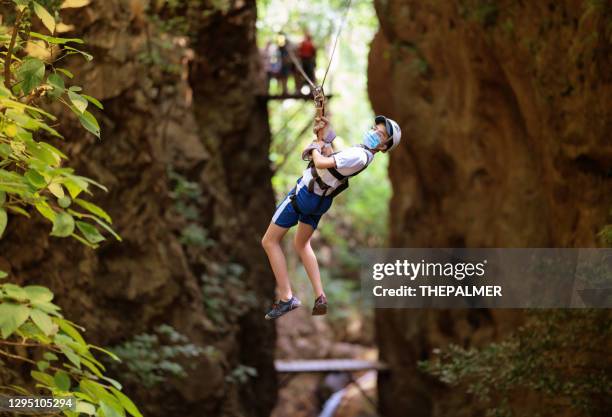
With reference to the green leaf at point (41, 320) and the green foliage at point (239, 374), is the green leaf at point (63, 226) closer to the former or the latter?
the green leaf at point (41, 320)

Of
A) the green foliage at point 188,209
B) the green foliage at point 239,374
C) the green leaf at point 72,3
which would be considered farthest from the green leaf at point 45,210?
the green foliage at point 239,374

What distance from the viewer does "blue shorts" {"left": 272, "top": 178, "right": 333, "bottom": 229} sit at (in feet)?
19.8

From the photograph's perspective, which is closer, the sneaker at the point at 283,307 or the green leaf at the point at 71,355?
the green leaf at the point at 71,355

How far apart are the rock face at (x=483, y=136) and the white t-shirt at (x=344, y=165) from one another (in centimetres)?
426

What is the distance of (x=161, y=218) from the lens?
11742 mm

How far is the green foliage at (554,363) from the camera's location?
27.7 ft

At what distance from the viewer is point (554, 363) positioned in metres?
9.12

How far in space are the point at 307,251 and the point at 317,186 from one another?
56 cm

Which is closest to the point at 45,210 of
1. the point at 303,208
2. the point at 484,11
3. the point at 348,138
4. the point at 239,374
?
the point at 303,208

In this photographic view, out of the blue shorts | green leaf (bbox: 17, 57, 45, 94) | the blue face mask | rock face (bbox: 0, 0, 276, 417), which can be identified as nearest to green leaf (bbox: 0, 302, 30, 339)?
green leaf (bbox: 17, 57, 45, 94)

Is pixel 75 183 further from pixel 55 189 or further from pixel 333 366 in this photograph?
A: pixel 333 366

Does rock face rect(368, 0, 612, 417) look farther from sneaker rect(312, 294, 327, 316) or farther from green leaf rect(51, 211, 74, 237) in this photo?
green leaf rect(51, 211, 74, 237)

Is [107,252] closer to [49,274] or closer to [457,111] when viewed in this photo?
[49,274]

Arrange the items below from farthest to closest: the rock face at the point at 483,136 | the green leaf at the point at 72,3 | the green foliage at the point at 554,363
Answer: the rock face at the point at 483,136 < the green leaf at the point at 72,3 < the green foliage at the point at 554,363
